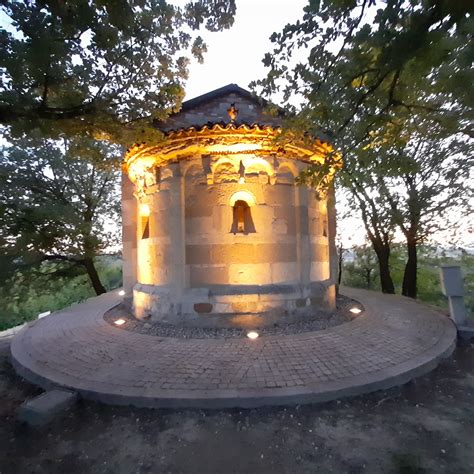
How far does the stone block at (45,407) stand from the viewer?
3830 millimetres

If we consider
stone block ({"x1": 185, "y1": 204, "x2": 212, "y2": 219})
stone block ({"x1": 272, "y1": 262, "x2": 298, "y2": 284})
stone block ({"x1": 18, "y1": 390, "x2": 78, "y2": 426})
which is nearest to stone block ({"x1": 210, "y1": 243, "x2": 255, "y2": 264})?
stone block ({"x1": 272, "y1": 262, "x2": 298, "y2": 284})

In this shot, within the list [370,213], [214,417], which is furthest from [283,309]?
[370,213]

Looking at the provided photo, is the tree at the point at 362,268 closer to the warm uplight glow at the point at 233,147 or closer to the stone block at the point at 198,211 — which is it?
the warm uplight glow at the point at 233,147

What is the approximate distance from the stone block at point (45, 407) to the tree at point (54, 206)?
7586 millimetres

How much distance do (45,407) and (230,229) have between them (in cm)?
484

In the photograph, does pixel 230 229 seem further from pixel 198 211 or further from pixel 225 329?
pixel 225 329

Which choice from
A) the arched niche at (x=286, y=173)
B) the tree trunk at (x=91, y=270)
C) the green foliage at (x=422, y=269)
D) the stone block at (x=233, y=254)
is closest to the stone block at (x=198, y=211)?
the stone block at (x=233, y=254)

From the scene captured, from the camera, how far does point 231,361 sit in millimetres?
5156

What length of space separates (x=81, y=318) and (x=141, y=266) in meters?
2.07

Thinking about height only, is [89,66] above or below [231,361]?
above

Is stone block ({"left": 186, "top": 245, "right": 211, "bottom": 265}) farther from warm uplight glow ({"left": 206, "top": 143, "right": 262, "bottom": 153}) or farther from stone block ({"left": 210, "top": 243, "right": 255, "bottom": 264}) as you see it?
warm uplight glow ({"left": 206, "top": 143, "right": 262, "bottom": 153})

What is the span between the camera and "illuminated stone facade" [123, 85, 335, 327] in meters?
7.14

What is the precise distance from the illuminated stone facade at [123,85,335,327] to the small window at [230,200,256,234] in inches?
1.0

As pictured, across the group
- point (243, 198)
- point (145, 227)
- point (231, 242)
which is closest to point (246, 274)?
point (231, 242)
